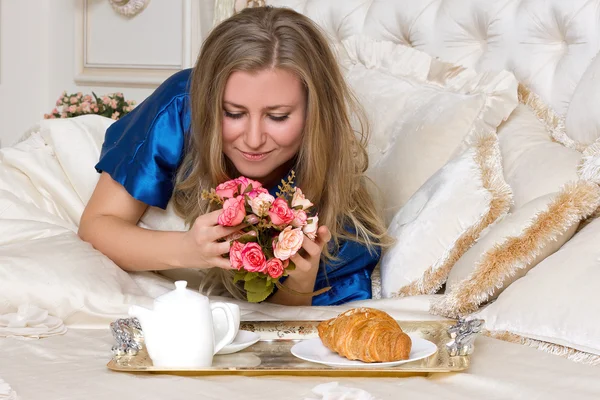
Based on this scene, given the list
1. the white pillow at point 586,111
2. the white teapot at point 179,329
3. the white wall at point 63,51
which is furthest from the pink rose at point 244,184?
the white wall at point 63,51

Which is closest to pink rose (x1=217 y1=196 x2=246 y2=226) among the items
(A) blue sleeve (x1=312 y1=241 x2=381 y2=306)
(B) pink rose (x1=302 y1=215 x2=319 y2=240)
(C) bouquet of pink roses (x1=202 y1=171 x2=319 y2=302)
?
(C) bouquet of pink roses (x1=202 y1=171 x2=319 y2=302)

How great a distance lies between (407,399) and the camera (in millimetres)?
1103

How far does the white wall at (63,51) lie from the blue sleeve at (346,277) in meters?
2.26

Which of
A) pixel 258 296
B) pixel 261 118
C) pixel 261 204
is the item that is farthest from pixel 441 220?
pixel 261 204

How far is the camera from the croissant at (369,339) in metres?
1.22

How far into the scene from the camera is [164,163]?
1.93m

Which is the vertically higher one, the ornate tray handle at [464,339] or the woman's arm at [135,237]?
the woman's arm at [135,237]

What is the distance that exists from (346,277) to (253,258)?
717 millimetres

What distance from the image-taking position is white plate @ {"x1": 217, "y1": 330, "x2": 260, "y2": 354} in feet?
4.34

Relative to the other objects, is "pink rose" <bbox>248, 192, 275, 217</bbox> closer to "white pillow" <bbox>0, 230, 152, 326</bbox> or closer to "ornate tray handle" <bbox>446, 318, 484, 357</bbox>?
"ornate tray handle" <bbox>446, 318, 484, 357</bbox>

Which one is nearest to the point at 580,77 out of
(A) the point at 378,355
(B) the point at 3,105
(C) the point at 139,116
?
(C) the point at 139,116

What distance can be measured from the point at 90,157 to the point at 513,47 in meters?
1.19

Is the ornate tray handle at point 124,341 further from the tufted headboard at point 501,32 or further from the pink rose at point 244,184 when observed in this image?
the tufted headboard at point 501,32

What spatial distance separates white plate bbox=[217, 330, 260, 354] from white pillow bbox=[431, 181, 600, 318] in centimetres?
45
